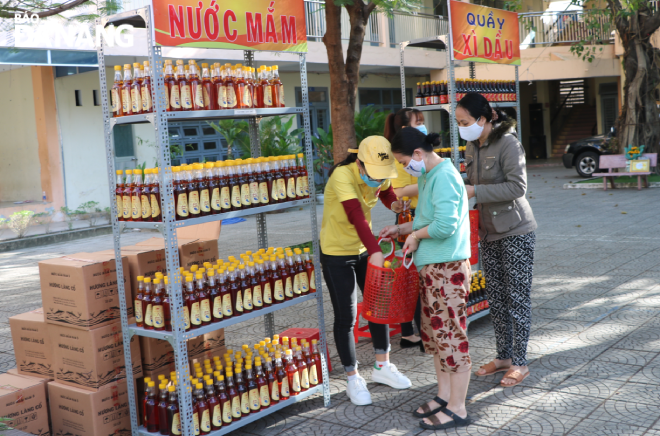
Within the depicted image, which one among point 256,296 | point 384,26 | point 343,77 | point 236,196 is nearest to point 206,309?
point 256,296

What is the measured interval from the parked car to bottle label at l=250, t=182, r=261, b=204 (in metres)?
15.6

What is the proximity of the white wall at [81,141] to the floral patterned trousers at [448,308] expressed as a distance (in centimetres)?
1287

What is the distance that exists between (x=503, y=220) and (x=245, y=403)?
1.94 metres

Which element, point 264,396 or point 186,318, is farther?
point 264,396

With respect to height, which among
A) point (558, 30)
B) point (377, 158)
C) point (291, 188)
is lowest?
point (291, 188)

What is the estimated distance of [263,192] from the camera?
3.70 metres

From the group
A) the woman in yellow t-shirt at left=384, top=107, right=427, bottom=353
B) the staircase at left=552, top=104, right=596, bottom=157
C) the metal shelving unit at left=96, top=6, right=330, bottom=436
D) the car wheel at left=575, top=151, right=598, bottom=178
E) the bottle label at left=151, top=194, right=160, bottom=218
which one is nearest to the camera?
the metal shelving unit at left=96, top=6, right=330, bottom=436

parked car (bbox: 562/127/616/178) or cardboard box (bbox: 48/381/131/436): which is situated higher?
parked car (bbox: 562/127/616/178)

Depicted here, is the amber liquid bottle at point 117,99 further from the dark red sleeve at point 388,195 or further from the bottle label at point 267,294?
the dark red sleeve at point 388,195

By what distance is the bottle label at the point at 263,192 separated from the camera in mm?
3683

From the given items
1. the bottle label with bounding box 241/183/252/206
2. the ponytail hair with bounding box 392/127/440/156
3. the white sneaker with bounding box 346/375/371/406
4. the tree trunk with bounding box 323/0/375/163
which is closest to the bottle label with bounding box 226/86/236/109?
the bottle label with bounding box 241/183/252/206

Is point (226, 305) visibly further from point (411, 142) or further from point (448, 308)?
point (411, 142)

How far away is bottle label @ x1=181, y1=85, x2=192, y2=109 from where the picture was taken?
3316mm

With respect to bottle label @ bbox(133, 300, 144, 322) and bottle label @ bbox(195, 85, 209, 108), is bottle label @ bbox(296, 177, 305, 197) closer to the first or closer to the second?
bottle label @ bbox(195, 85, 209, 108)
